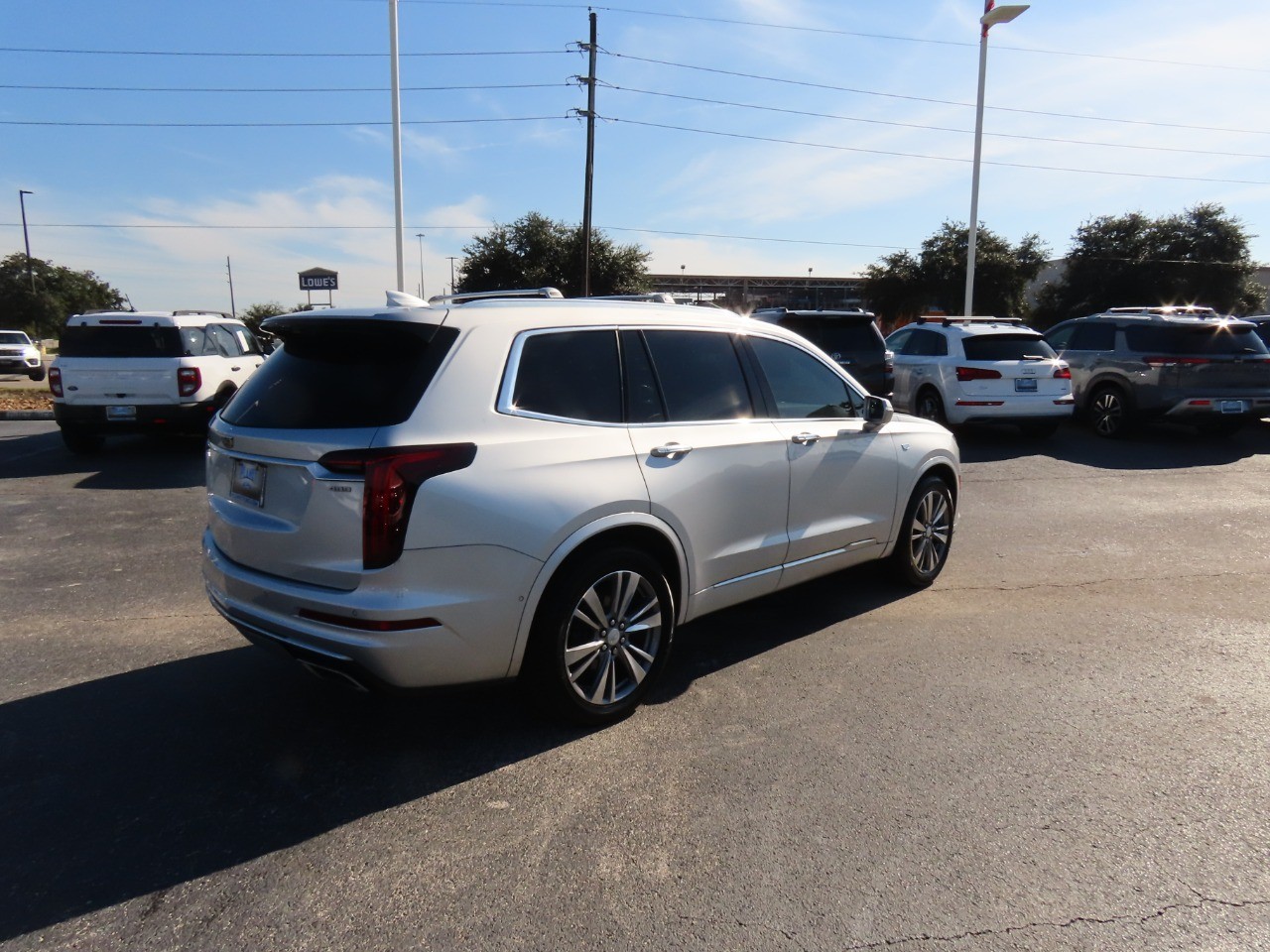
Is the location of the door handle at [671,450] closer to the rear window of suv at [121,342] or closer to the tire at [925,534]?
the tire at [925,534]

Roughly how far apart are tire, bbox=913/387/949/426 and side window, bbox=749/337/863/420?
25.6 feet

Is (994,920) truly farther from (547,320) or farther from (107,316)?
(107,316)

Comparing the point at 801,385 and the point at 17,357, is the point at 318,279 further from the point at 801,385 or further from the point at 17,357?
the point at 801,385

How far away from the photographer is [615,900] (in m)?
2.63

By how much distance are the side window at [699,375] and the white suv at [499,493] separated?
11 mm

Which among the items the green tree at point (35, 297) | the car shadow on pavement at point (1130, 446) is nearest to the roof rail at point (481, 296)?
the car shadow on pavement at point (1130, 446)

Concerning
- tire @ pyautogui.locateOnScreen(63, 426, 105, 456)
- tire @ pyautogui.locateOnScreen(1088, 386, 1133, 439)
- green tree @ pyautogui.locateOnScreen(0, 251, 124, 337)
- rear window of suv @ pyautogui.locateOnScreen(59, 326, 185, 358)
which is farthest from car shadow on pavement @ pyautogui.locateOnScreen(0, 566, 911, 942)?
green tree @ pyautogui.locateOnScreen(0, 251, 124, 337)

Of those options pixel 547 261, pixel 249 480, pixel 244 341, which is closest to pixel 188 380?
pixel 244 341

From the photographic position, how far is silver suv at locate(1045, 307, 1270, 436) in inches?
463

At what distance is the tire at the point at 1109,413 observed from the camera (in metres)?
12.6

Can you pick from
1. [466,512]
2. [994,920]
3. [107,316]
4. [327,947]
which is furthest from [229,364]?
[994,920]

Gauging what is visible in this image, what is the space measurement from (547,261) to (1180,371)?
33658 mm

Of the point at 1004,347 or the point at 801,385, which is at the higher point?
the point at 1004,347

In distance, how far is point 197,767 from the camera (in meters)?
3.40
